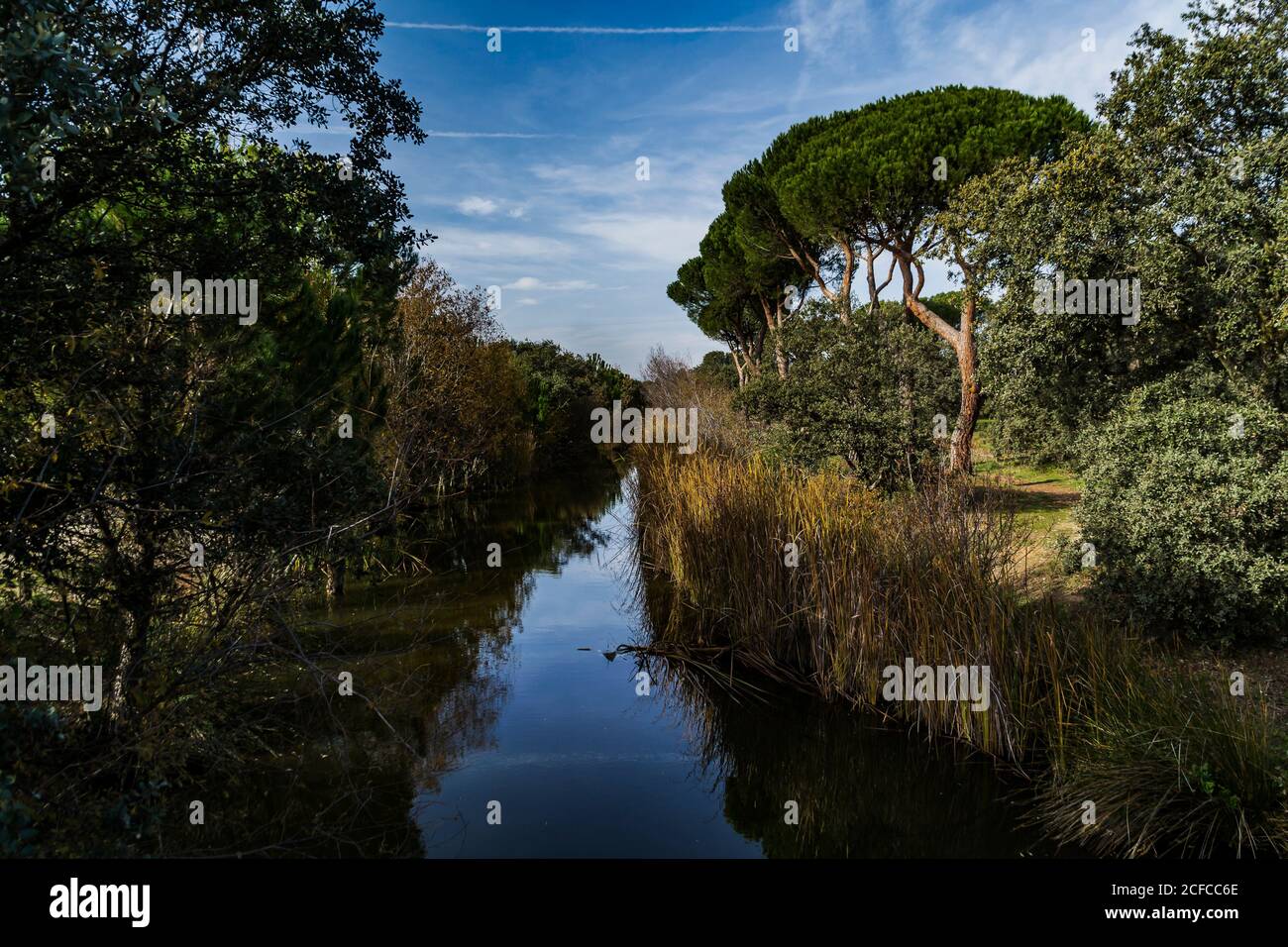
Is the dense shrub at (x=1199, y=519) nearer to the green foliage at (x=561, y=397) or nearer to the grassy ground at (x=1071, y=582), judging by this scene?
the grassy ground at (x=1071, y=582)

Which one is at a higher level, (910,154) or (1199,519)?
(910,154)

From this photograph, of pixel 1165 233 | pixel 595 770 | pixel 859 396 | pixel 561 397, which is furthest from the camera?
pixel 561 397

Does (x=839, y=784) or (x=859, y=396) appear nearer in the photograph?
(x=839, y=784)

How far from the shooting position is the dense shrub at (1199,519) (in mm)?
5895

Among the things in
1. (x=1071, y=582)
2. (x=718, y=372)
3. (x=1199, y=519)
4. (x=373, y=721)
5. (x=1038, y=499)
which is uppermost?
(x=718, y=372)

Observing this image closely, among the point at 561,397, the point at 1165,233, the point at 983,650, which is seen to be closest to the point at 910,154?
the point at 1165,233

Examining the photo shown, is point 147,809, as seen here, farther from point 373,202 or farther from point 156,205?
point 373,202

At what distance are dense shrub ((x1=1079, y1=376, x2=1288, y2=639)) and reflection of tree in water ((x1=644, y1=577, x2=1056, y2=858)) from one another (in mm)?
2597

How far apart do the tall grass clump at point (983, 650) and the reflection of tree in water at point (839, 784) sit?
235mm

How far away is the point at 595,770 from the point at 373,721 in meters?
1.97

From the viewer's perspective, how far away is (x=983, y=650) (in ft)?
16.0

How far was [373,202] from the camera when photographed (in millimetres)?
5359

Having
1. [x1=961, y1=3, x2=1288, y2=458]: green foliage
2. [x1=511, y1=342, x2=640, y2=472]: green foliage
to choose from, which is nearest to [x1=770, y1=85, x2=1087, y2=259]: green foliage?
[x1=961, y1=3, x2=1288, y2=458]: green foliage

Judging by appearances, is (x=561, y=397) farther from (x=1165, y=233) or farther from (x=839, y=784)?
(x=839, y=784)
